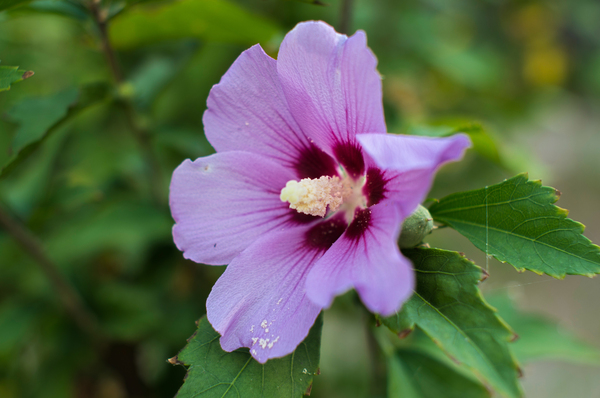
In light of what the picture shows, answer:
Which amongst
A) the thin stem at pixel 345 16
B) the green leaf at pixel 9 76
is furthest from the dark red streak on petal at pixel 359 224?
the thin stem at pixel 345 16

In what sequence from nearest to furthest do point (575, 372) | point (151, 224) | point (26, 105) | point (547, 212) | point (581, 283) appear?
point (547, 212), point (26, 105), point (151, 224), point (575, 372), point (581, 283)

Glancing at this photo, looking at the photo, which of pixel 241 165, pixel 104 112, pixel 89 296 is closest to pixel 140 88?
pixel 104 112

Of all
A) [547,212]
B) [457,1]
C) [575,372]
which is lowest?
[575,372]

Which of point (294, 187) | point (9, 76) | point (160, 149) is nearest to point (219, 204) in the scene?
point (294, 187)

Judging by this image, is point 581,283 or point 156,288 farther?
point 581,283

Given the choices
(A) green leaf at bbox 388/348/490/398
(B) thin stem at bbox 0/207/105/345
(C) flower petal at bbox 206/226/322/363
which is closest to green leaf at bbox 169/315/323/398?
(C) flower petal at bbox 206/226/322/363

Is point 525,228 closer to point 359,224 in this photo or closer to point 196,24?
point 359,224

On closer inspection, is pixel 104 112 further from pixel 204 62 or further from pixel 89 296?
pixel 89 296

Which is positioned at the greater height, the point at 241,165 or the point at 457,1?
the point at 241,165
